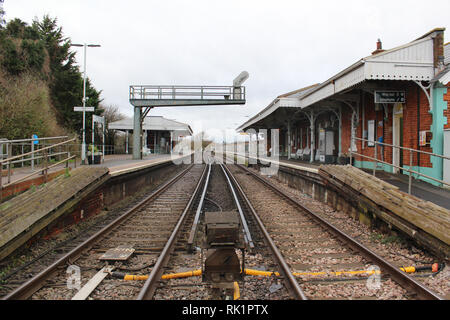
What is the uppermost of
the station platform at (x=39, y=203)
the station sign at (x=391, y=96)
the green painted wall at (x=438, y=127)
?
the station sign at (x=391, y=96)

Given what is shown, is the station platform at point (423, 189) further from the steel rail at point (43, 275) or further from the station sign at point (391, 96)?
the steel rail at point (43, 275)

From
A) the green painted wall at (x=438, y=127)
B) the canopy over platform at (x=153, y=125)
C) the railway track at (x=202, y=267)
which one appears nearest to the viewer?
the railway track at (x=202, y=267)

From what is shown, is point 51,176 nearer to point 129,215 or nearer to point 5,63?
point 129,215

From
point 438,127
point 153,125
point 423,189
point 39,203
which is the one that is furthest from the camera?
point 153,125

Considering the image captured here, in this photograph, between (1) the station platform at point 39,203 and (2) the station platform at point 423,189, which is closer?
(1) the station platform at point 39,203

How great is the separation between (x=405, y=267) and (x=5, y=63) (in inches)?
1123

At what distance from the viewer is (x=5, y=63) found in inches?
906

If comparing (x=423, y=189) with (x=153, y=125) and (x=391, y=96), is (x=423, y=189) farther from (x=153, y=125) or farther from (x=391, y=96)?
(x=153, y=125)

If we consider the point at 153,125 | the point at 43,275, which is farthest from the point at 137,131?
the point at 153,125

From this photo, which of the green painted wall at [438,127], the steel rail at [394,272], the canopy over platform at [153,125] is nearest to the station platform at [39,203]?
the steel rail at [394,272]

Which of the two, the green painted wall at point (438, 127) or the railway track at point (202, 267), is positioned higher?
the green painted wall at point (438, 127)

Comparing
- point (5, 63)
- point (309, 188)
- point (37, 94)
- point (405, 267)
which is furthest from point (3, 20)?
point (405, 267)

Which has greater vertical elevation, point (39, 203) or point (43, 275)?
point (39, 203)

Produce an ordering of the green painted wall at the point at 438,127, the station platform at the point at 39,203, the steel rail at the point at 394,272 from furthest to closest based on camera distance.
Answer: the green painted wall at the point at 438,127
the station platform at the point at 39,203
the steel rail at the point at 394,272
